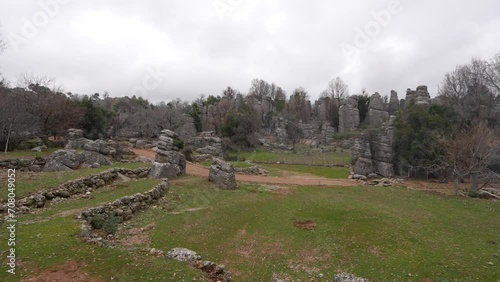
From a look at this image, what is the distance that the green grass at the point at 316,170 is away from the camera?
46.7 meters

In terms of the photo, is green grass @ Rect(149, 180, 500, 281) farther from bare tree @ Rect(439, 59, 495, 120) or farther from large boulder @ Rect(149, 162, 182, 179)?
bare tree @ Rect(439, 59, 495, 120)

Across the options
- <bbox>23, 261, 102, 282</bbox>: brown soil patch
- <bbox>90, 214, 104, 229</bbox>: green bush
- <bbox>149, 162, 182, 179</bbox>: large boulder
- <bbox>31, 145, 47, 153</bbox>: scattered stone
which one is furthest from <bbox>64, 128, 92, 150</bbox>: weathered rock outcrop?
<bbox>23, 261, 102, 282</bbox>: brown soil patch

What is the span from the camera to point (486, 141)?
34.2 m

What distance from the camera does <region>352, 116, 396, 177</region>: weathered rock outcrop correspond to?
1890 inches

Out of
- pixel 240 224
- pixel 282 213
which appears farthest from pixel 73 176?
pixel 282 213

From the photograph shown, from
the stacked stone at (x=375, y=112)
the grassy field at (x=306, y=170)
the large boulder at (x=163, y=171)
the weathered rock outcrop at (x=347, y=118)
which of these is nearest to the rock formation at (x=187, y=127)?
the grassy field at (x=306, y=170)

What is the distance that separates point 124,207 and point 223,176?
11801 millimetres

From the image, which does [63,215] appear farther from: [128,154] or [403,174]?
[403,174]

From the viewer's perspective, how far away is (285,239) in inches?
690

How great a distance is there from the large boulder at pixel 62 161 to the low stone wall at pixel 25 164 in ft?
5.59

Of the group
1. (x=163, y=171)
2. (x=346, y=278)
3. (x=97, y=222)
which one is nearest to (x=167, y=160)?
(x=163, y=171)

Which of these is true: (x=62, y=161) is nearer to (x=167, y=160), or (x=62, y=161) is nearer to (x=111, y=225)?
(x=167, y=160)

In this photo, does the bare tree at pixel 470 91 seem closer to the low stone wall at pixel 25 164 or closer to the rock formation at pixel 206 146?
the rock formation at pixel 206 146

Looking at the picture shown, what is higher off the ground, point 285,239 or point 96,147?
point 96,147
